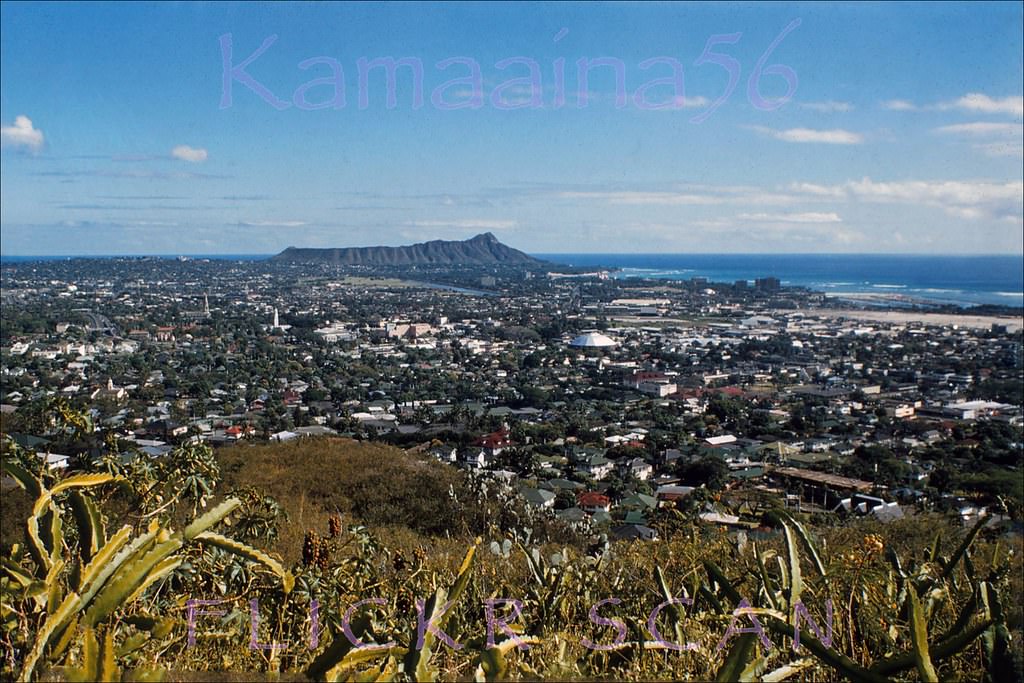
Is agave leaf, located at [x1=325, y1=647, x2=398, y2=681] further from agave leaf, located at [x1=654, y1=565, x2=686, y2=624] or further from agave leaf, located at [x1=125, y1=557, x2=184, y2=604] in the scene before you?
agave leaf, located at [x1=654, y1=565, x2=686, y2=624]

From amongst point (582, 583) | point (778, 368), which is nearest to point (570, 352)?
point (778, 368)

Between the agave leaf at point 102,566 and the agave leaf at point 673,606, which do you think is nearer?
the agave leaf at point 102,566

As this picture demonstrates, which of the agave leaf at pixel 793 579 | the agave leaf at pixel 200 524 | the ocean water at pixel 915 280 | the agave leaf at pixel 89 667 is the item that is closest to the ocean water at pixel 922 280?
the ocean water at pixel 915 280

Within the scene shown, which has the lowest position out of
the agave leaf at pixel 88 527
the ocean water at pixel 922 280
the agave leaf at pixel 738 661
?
the agave leaf at pixel 738 661

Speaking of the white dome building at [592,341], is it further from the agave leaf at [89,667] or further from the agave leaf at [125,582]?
the agave leaf at [89,667]

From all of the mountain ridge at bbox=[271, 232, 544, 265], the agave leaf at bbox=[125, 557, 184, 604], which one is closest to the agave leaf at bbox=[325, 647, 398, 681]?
the agave leaf at bbox=[125, 557, 184, 604]

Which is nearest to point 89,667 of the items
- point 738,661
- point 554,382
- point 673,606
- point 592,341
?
point 738,661

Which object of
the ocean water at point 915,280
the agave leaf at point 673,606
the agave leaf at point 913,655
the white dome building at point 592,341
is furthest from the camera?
the ocean water at point 915,280
